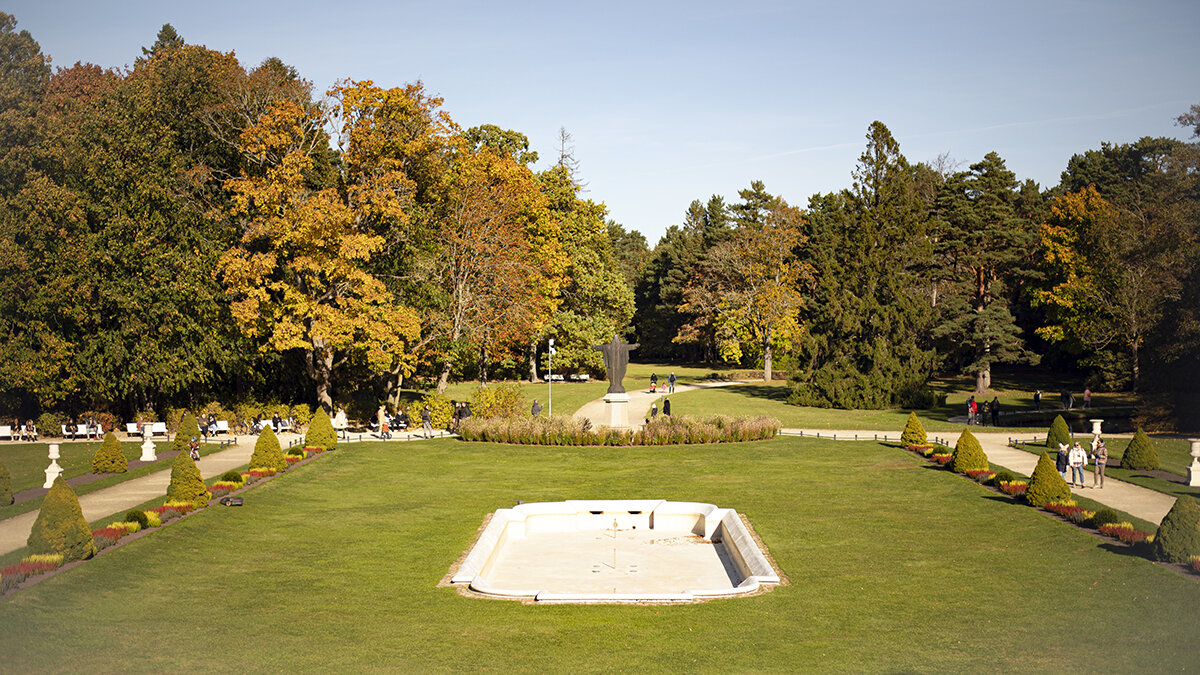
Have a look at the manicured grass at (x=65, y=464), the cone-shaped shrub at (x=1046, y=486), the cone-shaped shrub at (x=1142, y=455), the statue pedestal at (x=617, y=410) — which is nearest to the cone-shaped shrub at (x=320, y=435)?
the manicured grass at (x=65, y=464)

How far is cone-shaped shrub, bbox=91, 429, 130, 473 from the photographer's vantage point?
30.6 meters

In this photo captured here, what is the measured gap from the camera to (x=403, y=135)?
44750mm

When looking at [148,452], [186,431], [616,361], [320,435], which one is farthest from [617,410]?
[148,452]

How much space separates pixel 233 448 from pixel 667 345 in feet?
249

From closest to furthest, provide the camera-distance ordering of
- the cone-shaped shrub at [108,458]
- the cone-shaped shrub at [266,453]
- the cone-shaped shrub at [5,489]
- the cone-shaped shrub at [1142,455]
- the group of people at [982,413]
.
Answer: the cone-shaped shrub at [5,489]
the cone-shaped shrub at [108,458]
the cone-shaped shrub at [266,453]
the cone-shaped shrub at [1142,455]
the group of people at [982,413]

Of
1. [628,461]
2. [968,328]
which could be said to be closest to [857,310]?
[968,328]

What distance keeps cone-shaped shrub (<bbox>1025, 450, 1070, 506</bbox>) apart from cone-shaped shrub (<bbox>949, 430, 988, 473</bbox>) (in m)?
5.44

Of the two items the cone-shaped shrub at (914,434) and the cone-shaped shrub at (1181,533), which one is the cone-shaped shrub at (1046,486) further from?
the cone-shaped shrub at (914,434)

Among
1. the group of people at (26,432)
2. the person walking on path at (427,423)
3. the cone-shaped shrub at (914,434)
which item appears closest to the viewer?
the cone-shaped shrub at (914,434)

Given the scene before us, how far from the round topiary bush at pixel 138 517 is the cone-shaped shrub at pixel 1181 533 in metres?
22.0

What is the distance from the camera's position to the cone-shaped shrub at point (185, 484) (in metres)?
24.2

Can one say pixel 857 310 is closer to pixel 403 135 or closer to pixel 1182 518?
pixel 403 135

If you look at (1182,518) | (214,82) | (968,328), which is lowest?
(1182,518)

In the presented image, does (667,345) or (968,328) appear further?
(667,345)
